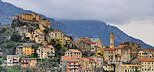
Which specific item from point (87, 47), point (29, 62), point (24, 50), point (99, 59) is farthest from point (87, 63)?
point (24, 50)

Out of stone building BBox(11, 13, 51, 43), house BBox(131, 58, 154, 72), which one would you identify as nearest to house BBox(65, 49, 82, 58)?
stone building BBox(11, 13, 51, 43)

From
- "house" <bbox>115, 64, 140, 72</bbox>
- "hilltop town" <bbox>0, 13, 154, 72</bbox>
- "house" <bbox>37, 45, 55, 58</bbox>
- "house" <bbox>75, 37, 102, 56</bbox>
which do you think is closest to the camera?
"hilltop town" <bbox>0, 13, 154, 72</bbox>

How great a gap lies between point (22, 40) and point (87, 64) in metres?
21.7

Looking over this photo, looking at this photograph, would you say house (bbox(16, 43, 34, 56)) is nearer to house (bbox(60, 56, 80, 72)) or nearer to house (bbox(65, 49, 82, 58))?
house (bbox(60, 56, 80, 72))

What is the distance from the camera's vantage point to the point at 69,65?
327ft

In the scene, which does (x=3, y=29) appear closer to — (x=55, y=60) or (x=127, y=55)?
(x=55, y=60)

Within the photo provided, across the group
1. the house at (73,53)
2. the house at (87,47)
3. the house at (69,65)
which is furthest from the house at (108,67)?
the house at (69,65)

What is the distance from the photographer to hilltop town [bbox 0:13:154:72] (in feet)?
324

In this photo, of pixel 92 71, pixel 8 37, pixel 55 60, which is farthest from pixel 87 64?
pixel 8 37

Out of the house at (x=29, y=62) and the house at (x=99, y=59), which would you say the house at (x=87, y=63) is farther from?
the house at (x=29, y=62)

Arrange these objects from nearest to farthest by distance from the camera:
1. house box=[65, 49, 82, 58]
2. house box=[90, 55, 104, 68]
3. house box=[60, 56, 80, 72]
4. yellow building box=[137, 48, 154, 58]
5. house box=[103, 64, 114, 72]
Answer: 1. house box=[60, 56, 80, 72]
2. house box=[65, 49, 82, 58]
3. house box=[103, 64, 114, 72]
4. house box=[90, 55, 104, 68]
5. yellow building box=[137, 48, 154, 58]

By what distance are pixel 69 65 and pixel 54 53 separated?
804 cm

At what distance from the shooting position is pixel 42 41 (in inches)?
4363

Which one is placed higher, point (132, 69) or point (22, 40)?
point (22, 40)
